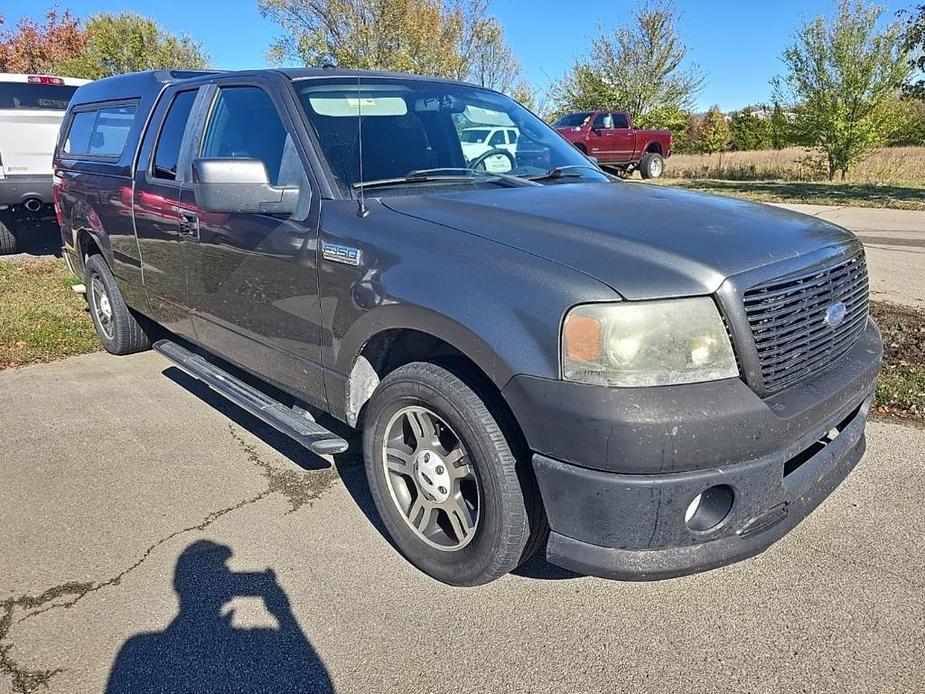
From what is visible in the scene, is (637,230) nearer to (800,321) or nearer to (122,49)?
(800,321)

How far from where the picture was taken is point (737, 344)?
2.17m

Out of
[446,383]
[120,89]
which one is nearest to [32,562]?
[446,383]

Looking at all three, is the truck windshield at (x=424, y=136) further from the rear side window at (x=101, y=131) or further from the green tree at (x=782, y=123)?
the green tree at (x=782, y=123)

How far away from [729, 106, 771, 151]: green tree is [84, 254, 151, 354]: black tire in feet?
126

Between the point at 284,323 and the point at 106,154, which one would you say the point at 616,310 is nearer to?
the point at 284,323

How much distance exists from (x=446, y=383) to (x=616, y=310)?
68 cm

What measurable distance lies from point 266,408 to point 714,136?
138 ft

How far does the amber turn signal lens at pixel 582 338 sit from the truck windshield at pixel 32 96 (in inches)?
374

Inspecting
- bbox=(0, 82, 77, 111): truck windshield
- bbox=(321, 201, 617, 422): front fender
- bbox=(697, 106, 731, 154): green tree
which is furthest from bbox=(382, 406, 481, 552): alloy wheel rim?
bbox=(697, 106, 731, 154): green tree

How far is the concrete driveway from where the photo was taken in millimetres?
2271

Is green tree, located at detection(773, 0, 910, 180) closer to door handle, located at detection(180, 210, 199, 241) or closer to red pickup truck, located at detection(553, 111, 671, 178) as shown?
red pickup truck, located at detection(553, 111, 671, 178)

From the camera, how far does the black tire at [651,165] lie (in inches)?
888

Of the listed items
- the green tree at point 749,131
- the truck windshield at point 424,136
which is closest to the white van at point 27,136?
the truck windshield at point 424,136

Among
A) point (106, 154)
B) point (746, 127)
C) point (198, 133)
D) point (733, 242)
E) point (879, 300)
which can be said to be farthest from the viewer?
point (746, 127)
